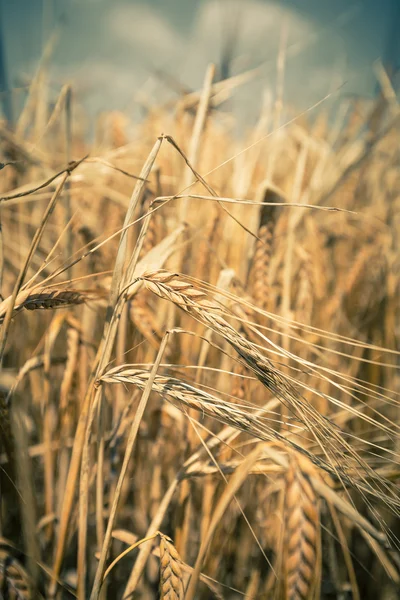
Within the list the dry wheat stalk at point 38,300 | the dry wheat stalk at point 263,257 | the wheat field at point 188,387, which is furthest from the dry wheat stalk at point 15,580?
the dry wheat stalk at point 263,257

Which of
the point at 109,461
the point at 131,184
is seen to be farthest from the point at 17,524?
the point at 131,184

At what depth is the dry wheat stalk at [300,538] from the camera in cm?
32

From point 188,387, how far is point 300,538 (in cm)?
17

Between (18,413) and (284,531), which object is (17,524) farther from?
(284,531)

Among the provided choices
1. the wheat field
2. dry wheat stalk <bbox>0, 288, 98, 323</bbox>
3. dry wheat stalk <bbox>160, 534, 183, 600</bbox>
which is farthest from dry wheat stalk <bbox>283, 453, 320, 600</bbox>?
dry wheat stalk <bbox>0, 288, 98, 323</bbox>

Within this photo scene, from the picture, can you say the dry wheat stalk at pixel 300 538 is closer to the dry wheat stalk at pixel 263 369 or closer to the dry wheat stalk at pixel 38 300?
the dry wheat stalk at pixel 263 369

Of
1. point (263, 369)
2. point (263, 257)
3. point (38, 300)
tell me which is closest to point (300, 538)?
point (263, 369)

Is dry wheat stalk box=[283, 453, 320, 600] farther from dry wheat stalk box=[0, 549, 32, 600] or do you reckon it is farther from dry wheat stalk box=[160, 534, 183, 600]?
dry wheat stalk box=[0, 549, 32, 600]

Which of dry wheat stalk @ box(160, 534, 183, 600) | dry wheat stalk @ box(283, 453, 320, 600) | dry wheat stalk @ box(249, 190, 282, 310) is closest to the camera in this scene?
dry wheat stalk @ box(283, 453, 320, 600)

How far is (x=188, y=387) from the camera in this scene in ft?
1.39

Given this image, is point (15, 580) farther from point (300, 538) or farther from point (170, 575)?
point (300, 538)

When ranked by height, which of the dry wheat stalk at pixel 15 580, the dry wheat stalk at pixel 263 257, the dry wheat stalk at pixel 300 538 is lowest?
the dry wheat stalk at pixel 15 580

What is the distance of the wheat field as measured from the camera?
1.30ft

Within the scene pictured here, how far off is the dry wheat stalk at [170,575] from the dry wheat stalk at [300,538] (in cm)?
16
